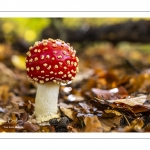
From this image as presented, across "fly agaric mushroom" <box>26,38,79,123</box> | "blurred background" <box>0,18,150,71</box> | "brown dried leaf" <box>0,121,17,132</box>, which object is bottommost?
"brown dried leaf" <box>0,121,17,132</box>

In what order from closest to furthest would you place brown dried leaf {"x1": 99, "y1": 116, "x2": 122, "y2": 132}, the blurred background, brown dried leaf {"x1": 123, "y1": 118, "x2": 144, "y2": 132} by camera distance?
brown dried leaf {"x1": 123, "y1": 118, "x2": 144, "y2": 132} < brown dried leaf {"x1": 99, "y1": 116, "x2": 122, "y2": 132} < the blurred background

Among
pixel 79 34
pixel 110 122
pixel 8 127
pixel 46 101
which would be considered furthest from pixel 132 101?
pixel 79 34

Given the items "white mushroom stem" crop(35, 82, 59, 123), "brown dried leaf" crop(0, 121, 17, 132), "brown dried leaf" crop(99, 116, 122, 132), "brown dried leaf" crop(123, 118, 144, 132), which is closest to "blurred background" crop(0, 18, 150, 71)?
"white mushroom stem" crop(35, 82, 59, 123)

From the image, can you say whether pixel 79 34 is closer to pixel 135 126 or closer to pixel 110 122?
pixel 110 122

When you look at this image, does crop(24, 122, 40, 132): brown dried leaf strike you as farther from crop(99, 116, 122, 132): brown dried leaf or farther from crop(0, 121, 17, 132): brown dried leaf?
crop(99, 116, 122, 132): brown dried leaf

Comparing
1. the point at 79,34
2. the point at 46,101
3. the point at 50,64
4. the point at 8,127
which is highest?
the point at 79,34

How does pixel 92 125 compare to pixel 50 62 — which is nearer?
pixel 92 125
